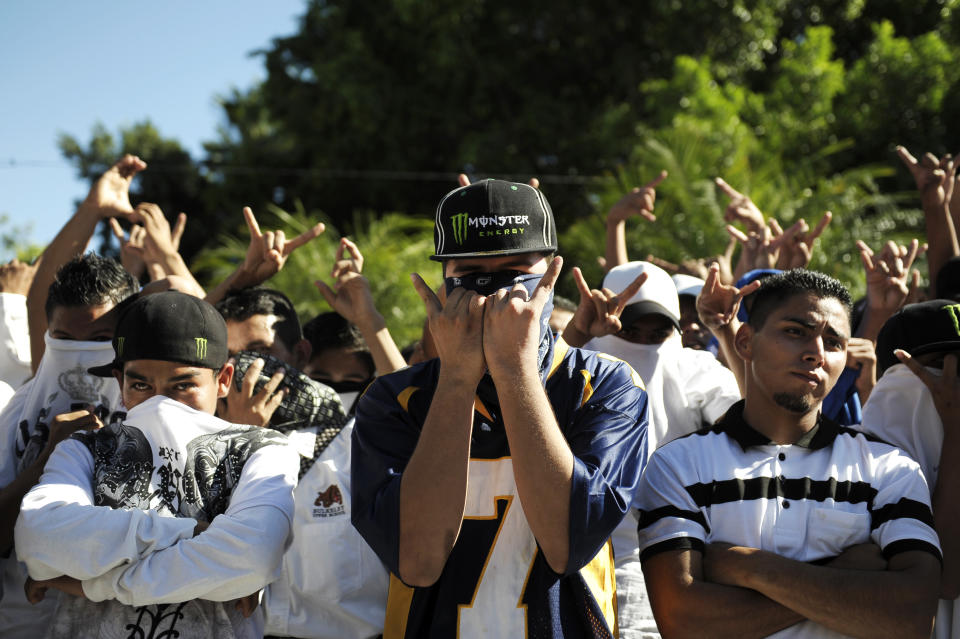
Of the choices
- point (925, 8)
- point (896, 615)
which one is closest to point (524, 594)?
point (896, 615)

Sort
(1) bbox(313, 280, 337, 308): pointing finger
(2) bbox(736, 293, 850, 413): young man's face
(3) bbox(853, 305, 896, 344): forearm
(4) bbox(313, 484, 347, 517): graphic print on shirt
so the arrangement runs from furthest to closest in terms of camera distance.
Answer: (3) bbox(853, 305, 896, 344): forearm, (1) bbox(313, 280, 337, 308): pointing finger, (4) bbox(313, 484, 347, 517): graphic print on shirt, (2) bbox(736, 293, 850, 413): young man's face

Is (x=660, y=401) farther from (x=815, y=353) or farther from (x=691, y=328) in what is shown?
(x=691, y=328)

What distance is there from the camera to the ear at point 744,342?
358cm

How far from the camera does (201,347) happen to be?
3301 mm

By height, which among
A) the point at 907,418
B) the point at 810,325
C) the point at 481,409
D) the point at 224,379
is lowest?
the point at 481,409

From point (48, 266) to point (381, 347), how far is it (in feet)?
6.40

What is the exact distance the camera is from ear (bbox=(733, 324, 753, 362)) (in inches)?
141

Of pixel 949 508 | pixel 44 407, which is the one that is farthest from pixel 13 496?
pixel 949 508

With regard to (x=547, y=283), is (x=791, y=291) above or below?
above

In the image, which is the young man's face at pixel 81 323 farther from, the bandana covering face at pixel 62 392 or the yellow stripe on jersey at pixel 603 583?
the yellow stripe on jersey at pixel 603 583

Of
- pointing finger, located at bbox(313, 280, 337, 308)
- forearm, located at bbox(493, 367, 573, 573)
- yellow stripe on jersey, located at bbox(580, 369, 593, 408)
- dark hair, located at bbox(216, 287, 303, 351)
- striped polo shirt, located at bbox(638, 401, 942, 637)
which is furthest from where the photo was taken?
dark hair, located at bbox(216, 287, 303, 351)

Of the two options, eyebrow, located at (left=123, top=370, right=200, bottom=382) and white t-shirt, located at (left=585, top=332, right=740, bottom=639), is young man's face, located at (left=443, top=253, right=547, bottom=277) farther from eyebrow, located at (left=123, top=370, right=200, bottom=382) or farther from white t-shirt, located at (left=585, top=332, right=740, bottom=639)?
white t-shirt, located at (left=585, top=332, right=740, bottom=639)

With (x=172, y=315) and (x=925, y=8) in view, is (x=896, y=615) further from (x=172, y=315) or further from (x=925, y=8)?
(x=925, y=8)

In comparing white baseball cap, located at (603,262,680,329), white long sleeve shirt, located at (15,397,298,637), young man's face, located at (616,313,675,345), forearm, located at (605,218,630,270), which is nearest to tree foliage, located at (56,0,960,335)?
forearm, located at (605,218,630,270)
